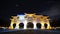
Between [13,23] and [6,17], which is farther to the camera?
[13,23]

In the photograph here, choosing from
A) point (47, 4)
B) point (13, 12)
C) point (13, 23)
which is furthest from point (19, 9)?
point (47, 4)

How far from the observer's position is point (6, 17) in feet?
12.0

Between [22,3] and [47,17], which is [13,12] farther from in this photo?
[47,17]

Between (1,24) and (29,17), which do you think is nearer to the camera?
(1,24)

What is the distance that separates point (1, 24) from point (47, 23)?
1.11 m

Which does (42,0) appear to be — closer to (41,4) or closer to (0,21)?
(41,4)

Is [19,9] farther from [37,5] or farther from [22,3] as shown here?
[37,5]

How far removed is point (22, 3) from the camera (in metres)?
3.79

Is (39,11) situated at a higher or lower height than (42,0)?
lower

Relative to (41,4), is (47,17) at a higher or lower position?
lower

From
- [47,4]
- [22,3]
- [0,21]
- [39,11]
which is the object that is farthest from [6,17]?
[47,4]

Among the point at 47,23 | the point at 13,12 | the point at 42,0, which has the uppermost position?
the point at 42,0

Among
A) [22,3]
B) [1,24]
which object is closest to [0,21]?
[1,24]

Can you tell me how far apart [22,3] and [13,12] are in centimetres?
32
